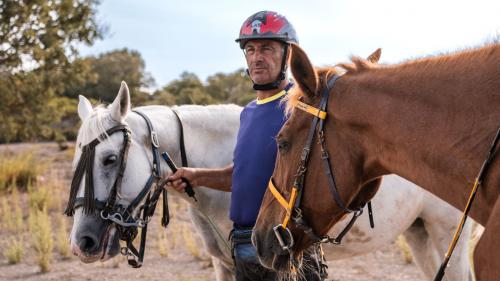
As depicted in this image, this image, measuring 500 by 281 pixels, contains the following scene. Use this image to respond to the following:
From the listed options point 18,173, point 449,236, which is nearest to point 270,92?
point 449,236

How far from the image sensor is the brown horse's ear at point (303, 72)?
219 centimetres

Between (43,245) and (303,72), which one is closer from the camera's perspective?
(303,72)

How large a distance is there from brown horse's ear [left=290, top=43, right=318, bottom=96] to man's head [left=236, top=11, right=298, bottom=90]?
2.49ft

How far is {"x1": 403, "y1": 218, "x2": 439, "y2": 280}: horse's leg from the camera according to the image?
14.5 ft

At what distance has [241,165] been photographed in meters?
2.94

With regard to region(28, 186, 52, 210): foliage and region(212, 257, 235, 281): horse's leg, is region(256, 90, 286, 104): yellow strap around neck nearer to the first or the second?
region(212, 257, 235, 281): horse's leg

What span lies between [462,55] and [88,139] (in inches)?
90.0

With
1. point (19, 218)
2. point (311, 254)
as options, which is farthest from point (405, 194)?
point (19, 218)

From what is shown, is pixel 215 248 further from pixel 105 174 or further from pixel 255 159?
pixel 255 159

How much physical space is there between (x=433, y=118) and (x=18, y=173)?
11449 millimetres

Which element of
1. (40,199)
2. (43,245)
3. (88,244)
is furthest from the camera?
(40,199)

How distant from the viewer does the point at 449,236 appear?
4301 millimetres

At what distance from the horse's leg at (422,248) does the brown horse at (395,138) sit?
2.34m

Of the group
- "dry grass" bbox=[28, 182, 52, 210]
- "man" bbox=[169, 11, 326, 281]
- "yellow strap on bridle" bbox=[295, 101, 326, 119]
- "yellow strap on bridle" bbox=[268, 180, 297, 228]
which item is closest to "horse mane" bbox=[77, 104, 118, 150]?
"man" bbox=[169, 11, 326, 281]
